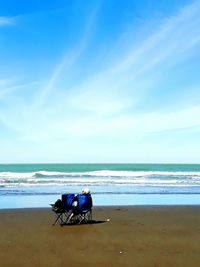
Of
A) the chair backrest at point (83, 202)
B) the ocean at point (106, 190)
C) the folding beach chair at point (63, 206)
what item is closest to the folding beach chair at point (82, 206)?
the chair backrest at point (83, 202)

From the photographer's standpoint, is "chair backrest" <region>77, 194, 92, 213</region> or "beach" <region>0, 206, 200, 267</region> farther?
"chair backrest" <region>77, 194, 92, 213</region>

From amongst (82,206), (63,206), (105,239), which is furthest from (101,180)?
(105,239)

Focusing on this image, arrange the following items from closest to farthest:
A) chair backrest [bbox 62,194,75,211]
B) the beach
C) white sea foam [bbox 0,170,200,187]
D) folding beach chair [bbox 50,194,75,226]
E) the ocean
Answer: the beach < folding beach chair [bbox 50,194,75,226] < chair backrest [bbox 62,194,75,211] < the ocean < white sea foam [bbox 0,170,200,187]

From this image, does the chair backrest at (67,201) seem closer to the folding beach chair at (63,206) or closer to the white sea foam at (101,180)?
the folding beach chair at (63,206)

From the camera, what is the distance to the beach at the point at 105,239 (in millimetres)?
6902

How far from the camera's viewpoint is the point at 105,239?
862 centimetres

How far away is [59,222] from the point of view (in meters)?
10.8

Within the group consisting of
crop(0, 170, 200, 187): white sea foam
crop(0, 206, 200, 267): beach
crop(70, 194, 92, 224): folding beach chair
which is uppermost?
crop(0, 170, 200, 187): white sea foam

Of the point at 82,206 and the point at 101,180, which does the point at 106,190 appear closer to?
the point at 82,206

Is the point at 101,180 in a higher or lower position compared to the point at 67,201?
higher

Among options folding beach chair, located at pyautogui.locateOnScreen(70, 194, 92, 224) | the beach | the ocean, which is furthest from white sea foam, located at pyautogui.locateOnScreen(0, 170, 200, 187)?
folding beach chair, located at pyautogui.locateOnScreen(70, 194, 92, 224)

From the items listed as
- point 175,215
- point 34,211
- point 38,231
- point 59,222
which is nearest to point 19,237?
point 38,231

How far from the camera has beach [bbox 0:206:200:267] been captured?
6902 mm

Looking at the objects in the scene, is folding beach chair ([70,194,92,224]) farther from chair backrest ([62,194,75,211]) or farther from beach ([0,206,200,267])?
beach ([0,206,200,267])
